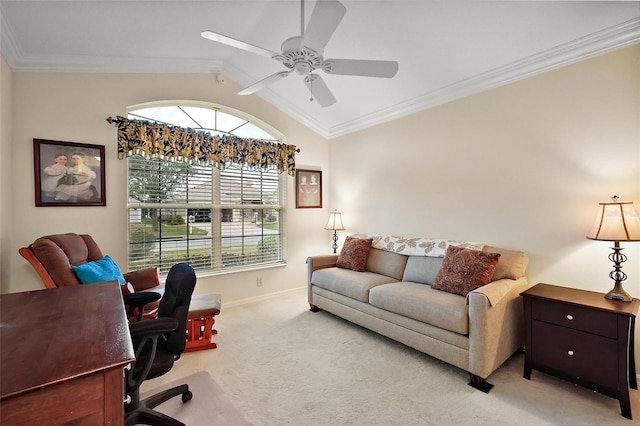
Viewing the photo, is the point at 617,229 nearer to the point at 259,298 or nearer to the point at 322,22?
the point at 322,22

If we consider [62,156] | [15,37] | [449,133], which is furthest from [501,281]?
[15,37]

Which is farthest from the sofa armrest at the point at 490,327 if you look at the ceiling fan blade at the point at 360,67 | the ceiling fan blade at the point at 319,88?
the ceiling fan blade at the point at 319,88

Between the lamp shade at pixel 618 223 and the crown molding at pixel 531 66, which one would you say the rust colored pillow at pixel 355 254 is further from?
the lamp shade at pixel 618 223

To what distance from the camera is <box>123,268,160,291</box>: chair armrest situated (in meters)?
2.86

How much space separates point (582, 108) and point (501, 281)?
5.30 feet

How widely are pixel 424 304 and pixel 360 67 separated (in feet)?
6.48

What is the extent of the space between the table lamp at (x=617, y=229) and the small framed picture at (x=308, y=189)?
3.34 meters

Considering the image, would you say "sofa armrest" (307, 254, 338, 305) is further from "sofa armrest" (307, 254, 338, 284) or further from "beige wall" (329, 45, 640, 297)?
"beige wall" (329, 45, 640, 297)

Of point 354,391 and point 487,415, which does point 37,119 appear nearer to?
point 354,391

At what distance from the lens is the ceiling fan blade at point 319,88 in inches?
92.6

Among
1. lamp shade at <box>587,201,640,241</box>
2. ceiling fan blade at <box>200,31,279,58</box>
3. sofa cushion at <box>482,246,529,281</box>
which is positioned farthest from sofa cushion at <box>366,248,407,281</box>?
ceiling fan blade at <box>200,31,279,58</box>

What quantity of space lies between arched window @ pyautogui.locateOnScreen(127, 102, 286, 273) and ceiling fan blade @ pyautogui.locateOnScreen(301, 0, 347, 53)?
2.33 metres

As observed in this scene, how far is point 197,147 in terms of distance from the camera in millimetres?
3549

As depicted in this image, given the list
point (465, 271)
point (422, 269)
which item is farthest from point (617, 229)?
point (422, 269)
